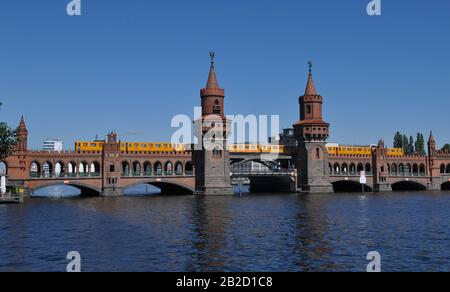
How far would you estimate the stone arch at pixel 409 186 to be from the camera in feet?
431

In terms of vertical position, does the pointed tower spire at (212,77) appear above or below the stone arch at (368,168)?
above

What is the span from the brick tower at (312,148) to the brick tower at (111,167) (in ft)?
136

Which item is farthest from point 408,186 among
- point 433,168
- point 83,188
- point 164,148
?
point 83,188

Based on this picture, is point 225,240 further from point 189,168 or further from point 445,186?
point 445,186

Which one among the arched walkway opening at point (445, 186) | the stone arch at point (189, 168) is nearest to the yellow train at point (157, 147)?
the stone arch at point (189, 168)

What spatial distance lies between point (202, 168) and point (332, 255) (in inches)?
2870

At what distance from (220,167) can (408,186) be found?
60976 mm

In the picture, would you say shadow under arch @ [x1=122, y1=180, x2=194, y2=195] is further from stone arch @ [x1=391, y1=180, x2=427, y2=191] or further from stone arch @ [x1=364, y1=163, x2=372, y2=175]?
stone arch @ [x1=391, y1=180, x2=427, y2=191]

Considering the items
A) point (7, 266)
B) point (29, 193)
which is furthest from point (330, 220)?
point (29, 193)

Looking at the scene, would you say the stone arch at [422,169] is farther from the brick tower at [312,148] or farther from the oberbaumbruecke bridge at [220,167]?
the brick tower at [312,148]

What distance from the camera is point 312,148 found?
11456cm

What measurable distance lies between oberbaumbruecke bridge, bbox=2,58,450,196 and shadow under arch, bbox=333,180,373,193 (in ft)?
1.04

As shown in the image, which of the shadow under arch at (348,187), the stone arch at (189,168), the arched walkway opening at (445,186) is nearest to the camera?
the stone arch at (189,168)

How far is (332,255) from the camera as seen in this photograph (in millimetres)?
33906
